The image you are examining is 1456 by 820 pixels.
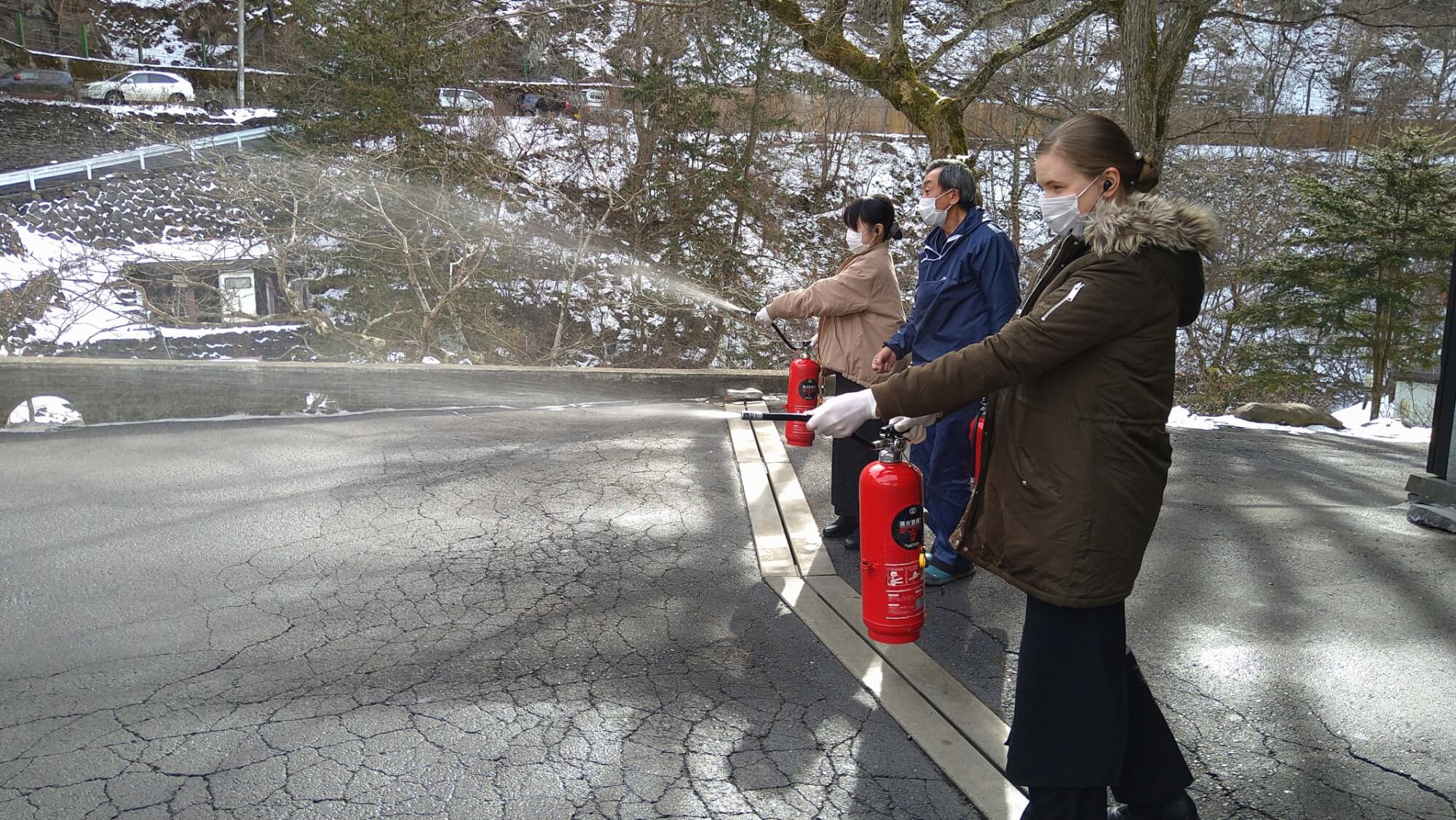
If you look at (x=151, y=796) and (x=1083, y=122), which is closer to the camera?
(x=1083, y=122)

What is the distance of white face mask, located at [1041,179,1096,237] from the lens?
2436mm

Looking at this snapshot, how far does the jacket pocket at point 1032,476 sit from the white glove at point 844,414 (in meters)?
0.39

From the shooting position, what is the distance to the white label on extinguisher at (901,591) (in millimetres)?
3244

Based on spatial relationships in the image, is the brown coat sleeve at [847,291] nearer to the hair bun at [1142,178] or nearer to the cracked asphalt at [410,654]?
the cracked asphalt at [410,654]

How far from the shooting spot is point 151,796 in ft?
9.46

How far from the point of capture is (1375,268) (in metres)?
15.8

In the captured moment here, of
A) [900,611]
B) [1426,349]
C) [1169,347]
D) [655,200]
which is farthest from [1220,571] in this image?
[655,200]

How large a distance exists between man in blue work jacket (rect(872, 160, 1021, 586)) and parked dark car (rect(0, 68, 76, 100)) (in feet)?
119

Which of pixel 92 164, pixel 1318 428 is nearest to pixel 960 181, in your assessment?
pixel 1318 428

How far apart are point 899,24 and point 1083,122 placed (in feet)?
38.1

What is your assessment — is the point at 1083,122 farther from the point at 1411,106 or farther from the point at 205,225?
the point at 1411,106

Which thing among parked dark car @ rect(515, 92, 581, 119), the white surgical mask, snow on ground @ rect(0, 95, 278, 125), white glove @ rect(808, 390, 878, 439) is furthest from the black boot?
snow on ground @ rect(0, 95, 278, 125)

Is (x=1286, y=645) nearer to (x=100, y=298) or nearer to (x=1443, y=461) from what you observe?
(x=1443, y=461)

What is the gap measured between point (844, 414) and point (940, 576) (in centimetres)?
246
